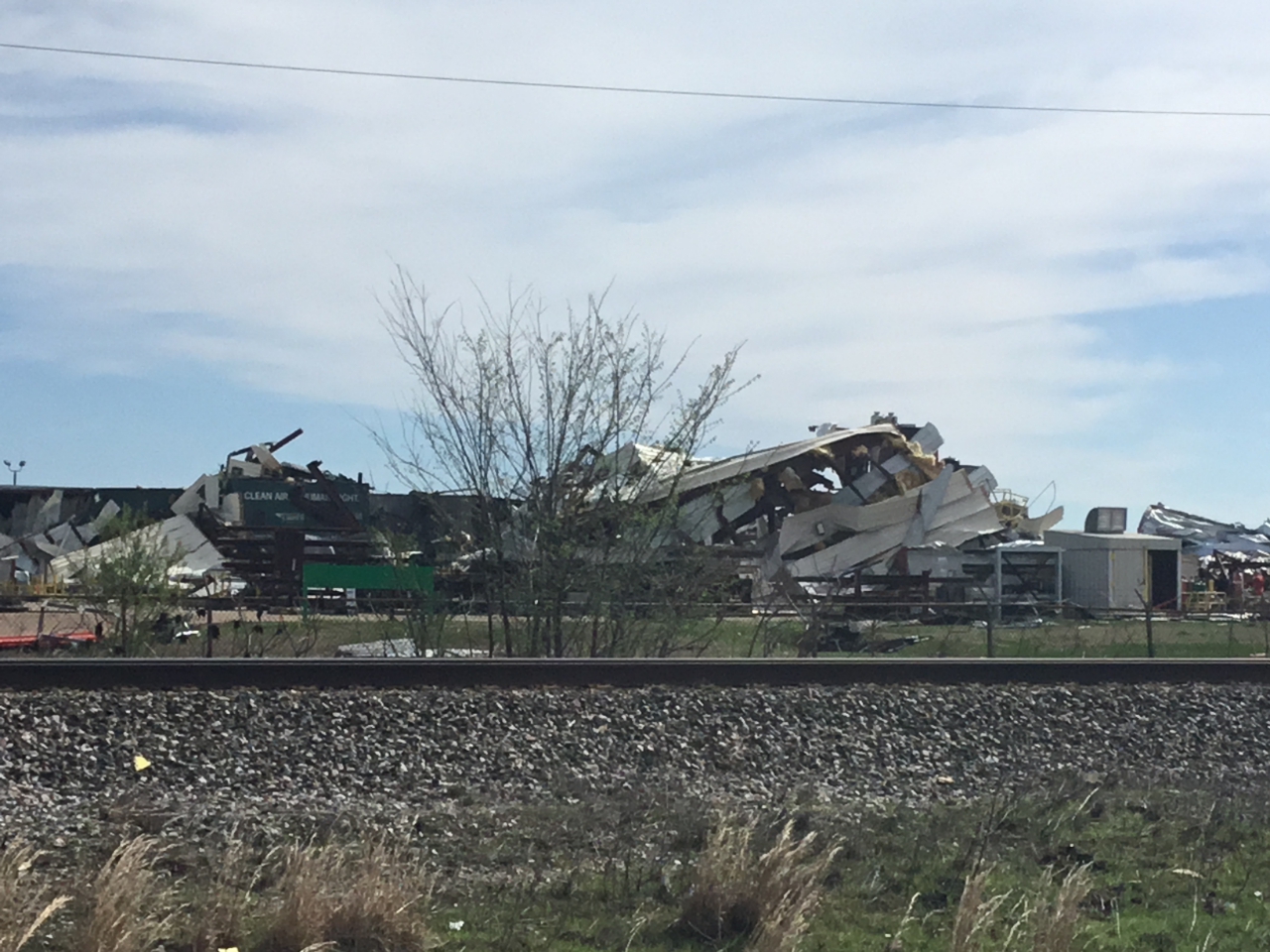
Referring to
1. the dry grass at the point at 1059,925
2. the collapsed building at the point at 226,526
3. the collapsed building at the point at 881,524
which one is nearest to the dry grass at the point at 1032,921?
the dry grass at the point at 1059,925

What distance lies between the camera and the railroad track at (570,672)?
45.9ft

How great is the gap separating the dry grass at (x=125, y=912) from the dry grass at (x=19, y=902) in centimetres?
18

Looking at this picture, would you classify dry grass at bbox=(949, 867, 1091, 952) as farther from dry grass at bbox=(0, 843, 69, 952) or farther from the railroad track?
the railroad track

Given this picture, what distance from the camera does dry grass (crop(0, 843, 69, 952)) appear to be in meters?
6.69

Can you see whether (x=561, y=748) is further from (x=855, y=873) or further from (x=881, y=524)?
(x=881, y=524)

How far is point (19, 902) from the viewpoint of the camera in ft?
23.5

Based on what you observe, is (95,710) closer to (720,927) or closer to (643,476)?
(720,927)

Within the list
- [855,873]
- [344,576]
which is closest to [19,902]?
[855,873]

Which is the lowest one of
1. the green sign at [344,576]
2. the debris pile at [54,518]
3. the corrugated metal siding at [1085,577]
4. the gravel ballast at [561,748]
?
the gravel ballast at [561,748]

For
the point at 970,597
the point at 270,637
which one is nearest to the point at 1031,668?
the point at 270,637

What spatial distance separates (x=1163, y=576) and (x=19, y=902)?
4216cm

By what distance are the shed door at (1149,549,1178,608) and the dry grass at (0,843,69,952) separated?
40.6 metres

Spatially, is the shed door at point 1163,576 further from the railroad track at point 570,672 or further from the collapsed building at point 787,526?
the railroad track at point 570,672

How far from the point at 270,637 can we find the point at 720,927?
2065cm
